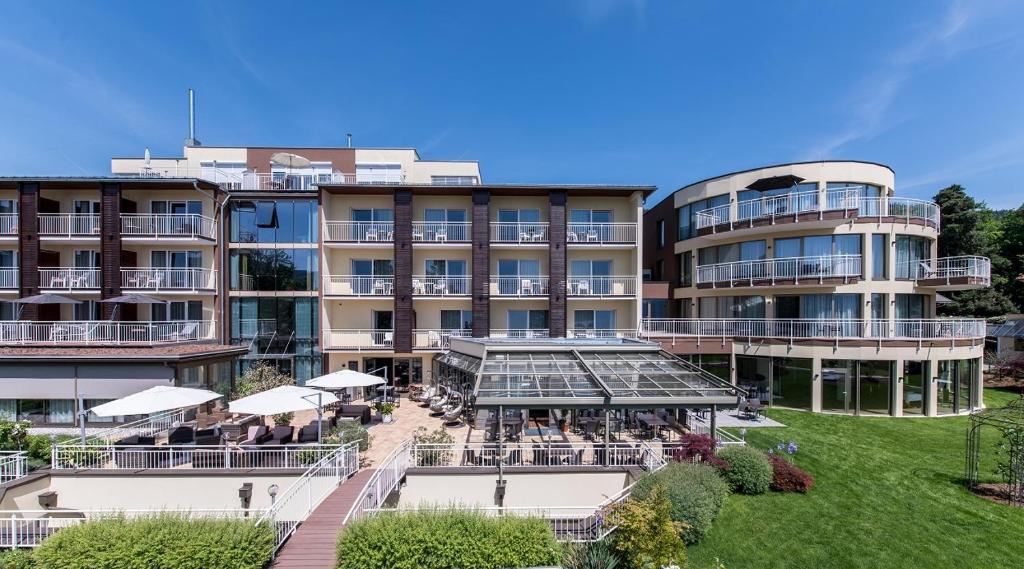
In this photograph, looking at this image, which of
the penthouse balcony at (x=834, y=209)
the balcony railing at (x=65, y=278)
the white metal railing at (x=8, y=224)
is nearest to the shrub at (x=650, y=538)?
the penthouse balcony at (x=834, y=209)

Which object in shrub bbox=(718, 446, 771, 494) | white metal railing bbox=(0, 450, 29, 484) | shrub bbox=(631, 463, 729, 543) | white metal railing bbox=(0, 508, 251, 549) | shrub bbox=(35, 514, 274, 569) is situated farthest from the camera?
white metal railing bbox=(0, 450, 29, 484)

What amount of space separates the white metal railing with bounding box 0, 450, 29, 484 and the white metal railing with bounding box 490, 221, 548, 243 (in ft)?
61.8

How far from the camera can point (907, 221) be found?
18.9 metres

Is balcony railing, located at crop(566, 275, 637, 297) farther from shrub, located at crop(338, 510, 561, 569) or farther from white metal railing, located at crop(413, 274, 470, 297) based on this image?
shrub, located at crop(338, 510, 561, 569)

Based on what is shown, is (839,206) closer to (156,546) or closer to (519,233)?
(519,233)

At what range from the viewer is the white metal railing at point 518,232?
22.3 metres

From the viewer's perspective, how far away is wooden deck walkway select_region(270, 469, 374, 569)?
8.28 meters

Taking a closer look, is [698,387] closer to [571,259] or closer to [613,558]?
[613,558]

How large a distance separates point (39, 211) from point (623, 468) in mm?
30295

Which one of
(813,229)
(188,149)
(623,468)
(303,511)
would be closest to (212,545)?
(303,511)

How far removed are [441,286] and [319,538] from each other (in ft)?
47.7

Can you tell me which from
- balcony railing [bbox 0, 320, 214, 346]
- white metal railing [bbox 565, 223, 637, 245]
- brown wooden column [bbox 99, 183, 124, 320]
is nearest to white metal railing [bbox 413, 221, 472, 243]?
white metal railing [bbox 565, 223, 637, 245]

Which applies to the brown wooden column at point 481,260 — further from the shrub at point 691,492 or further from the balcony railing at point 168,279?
the balcony railing at point 168,279

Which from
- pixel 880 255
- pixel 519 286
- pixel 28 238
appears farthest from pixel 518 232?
pixel 28 238
